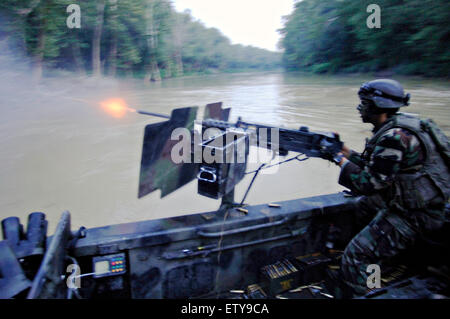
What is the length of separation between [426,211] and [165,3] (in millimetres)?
38398

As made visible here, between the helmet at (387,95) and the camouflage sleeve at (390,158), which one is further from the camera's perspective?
the helmet at (387,95)

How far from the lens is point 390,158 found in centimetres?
217

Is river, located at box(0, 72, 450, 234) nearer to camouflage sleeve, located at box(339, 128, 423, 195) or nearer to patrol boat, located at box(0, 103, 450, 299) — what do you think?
patrol boat, located at box(0, 103, 450, 299)

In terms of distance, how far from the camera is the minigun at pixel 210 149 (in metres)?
2.34

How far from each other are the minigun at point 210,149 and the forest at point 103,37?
61.1ft

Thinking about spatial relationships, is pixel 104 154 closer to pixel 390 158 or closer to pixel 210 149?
pixel 210 149

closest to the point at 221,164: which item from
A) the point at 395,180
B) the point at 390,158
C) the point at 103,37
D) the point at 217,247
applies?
the point at 217,247

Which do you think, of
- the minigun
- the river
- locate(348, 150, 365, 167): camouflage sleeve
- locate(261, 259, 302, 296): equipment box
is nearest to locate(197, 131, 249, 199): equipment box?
the minigun

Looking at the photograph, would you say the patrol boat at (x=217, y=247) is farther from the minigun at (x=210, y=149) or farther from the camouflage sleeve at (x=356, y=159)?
the camouflage sleeve at (x=356, y=159)

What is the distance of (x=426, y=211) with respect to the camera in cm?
229

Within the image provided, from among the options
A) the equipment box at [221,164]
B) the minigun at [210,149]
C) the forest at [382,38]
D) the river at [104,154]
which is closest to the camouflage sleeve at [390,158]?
the minigun at [210,149]

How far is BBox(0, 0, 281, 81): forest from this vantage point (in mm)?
17391

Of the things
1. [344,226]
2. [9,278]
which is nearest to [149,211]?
[344,226]
